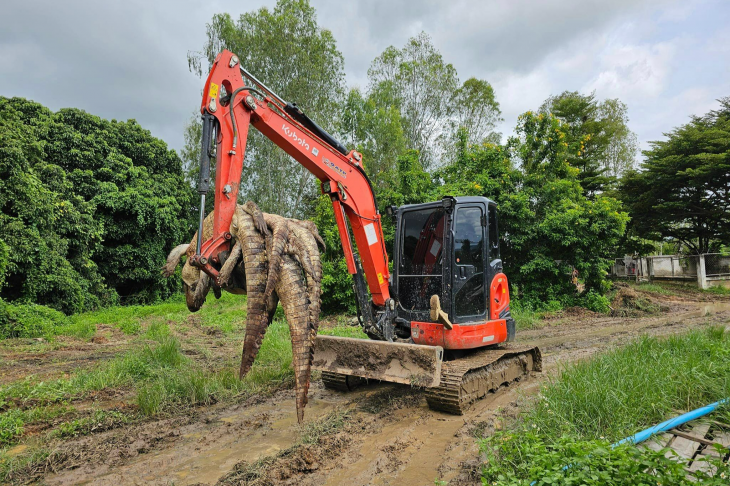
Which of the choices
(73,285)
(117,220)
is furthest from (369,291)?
(117,220)

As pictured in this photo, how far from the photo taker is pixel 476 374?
507 centimetres

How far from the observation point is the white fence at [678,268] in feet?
65.2

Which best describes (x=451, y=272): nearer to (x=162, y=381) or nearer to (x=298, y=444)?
(x=298, y=444)

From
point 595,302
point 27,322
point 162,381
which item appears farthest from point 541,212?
point 27,322

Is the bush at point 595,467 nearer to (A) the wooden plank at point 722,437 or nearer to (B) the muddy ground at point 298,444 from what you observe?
(B) the muddy ground at point 298,444

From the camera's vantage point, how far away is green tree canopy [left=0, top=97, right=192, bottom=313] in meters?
11.4

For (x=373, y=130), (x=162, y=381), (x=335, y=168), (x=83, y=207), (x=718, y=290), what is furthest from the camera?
(x=373, y=130)

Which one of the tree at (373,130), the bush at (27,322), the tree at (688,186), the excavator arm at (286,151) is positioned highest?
the tree at (373,130)

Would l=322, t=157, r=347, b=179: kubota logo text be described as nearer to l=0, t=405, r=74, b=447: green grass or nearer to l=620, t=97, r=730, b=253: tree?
l=0, t=405, r=74, b=447: green grass

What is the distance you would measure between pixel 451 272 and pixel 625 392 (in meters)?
2.12

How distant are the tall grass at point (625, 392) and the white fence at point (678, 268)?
1866 centimetres

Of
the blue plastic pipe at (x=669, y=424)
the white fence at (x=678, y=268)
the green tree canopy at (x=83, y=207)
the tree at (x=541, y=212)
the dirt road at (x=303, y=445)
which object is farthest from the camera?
the white fence at (x=678, y=268)

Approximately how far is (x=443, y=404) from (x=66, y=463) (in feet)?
11.5

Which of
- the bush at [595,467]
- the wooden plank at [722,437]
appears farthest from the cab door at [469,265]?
the wooden plank at [722,437]
